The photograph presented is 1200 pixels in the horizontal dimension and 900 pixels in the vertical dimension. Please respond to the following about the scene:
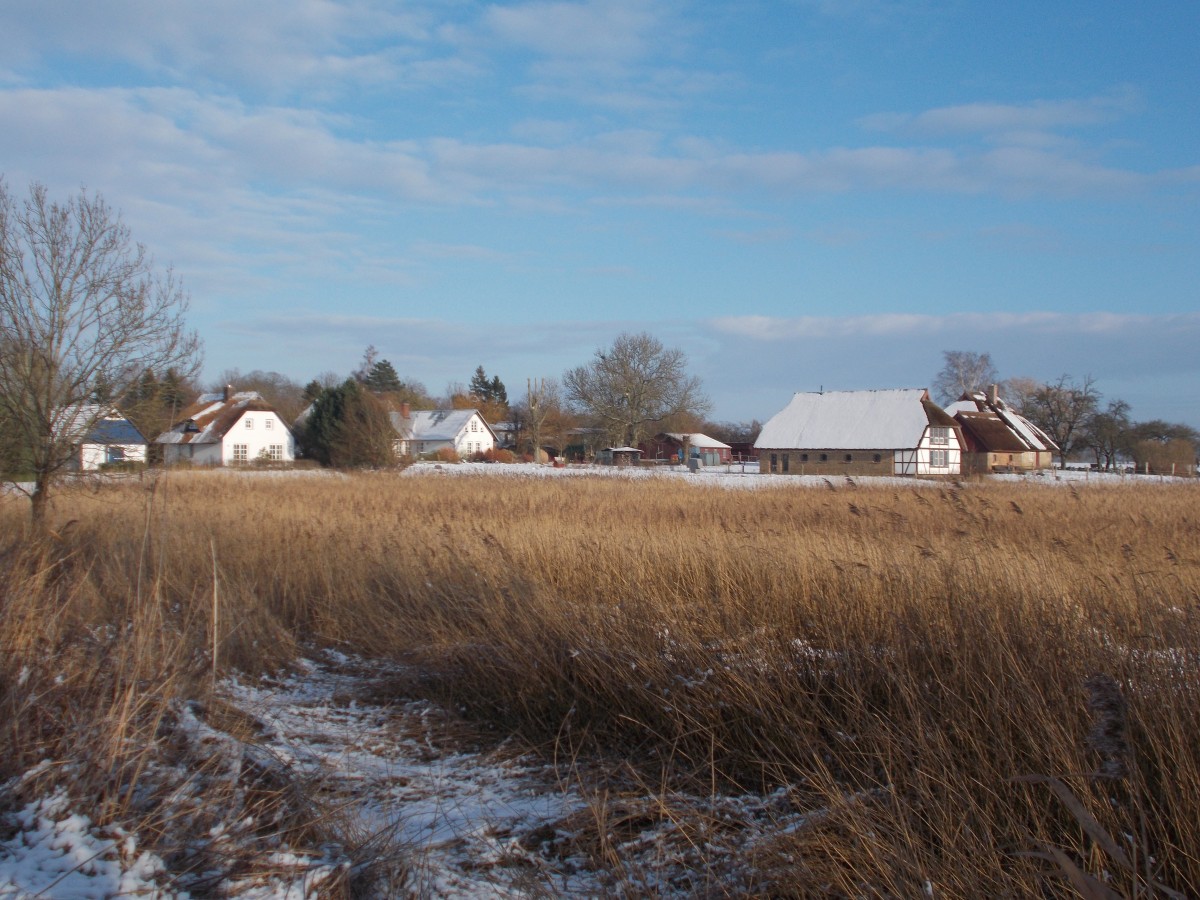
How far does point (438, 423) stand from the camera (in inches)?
3076

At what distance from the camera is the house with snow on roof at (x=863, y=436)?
175 ft

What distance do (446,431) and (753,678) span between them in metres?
73.1

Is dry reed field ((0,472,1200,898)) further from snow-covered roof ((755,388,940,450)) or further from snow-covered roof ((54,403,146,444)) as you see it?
snow-covered roof ((755,388,940,450))

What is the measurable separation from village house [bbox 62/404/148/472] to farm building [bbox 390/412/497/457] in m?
60.3

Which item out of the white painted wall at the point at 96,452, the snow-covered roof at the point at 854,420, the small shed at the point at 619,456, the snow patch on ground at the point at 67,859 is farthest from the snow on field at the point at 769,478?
the small shed at the point at 619,456

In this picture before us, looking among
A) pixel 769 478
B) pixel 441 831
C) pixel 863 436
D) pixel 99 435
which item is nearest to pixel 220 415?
pixel 769 478

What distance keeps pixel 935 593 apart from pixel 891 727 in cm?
165

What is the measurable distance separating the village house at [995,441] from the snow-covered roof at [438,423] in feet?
129

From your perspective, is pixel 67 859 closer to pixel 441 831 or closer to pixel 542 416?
pixel 441 831

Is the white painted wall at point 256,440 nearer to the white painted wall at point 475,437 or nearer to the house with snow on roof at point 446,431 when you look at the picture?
the house with snow on roof at point 446,431

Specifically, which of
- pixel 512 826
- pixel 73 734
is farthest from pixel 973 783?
pixel 73 734

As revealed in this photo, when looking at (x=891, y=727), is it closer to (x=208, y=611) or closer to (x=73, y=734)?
(x=73, y=734)

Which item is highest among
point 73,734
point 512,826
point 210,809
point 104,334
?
point 104,334

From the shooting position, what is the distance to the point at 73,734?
11.5 ft
